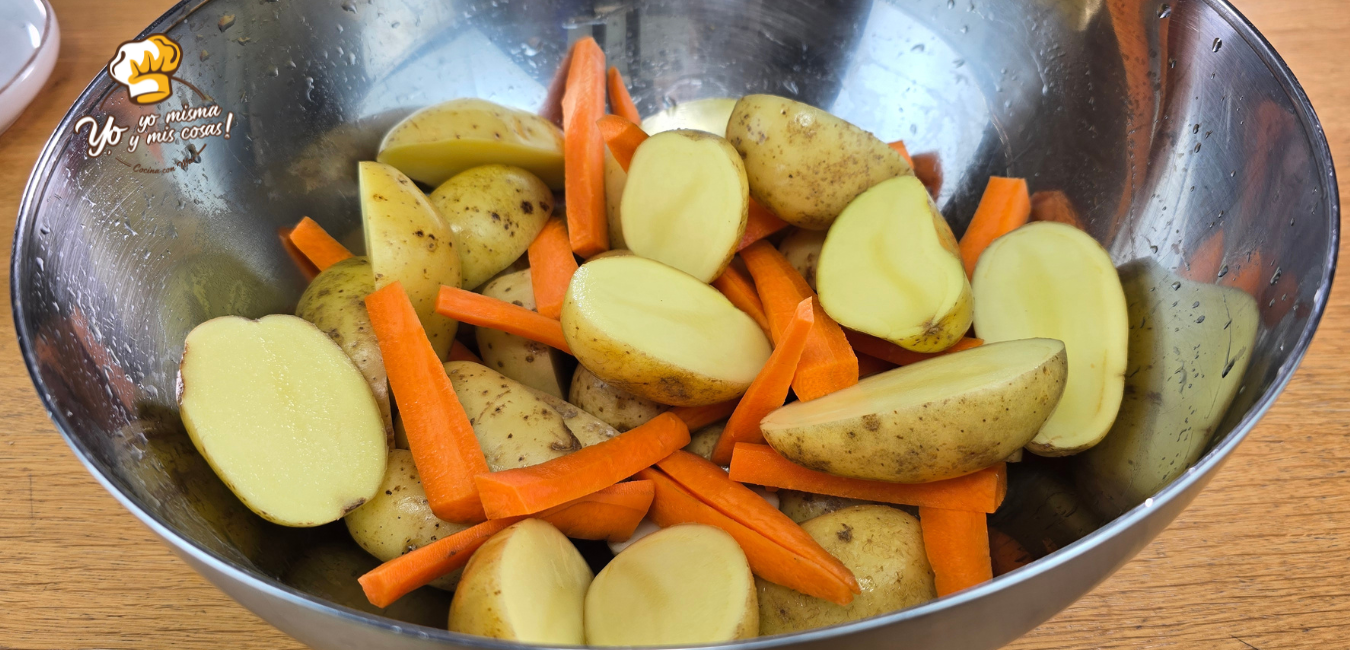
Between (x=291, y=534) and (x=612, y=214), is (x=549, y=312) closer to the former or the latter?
(x=612, y=214)

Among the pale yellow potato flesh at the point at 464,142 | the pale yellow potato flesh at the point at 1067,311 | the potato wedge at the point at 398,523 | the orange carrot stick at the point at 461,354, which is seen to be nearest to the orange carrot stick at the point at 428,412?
the potato wedge at the point at 398,523

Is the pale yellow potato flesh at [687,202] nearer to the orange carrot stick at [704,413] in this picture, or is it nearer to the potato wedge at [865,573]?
the orange carrot stick at [704,413]

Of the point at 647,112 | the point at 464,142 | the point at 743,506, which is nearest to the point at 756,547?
the point at 743,506

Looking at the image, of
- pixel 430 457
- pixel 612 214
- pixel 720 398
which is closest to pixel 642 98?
pixel 612 214

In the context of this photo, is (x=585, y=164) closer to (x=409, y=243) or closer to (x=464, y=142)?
(x=464, y=142)

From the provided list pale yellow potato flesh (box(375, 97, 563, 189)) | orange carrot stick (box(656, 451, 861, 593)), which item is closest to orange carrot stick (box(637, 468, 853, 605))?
orange carrot stick (box(656, 451, 861, 593))

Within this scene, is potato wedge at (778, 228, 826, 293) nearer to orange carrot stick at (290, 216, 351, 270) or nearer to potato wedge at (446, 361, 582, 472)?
potato wedge at (446, 361, 582, 472)
